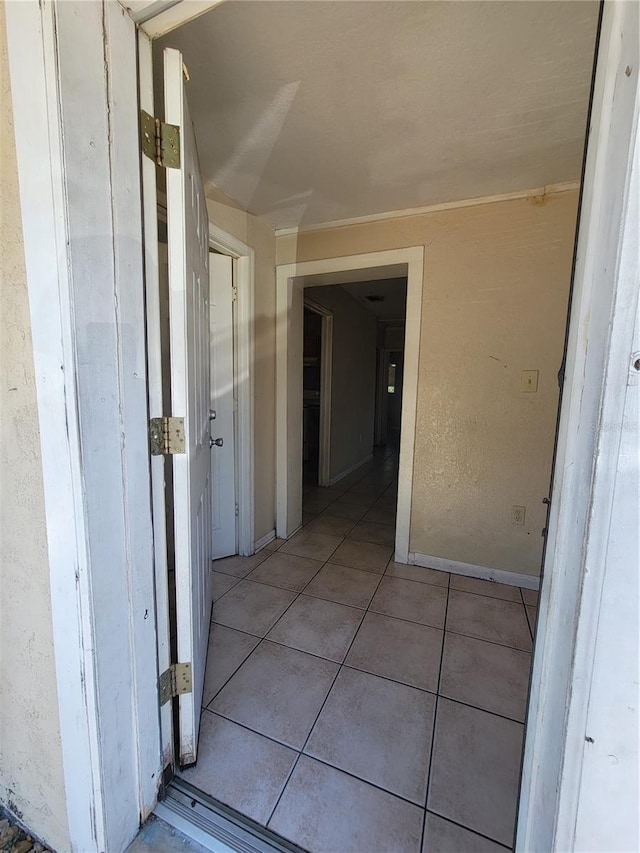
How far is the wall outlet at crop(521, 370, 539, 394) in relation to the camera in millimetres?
2096

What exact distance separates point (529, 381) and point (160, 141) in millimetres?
2104

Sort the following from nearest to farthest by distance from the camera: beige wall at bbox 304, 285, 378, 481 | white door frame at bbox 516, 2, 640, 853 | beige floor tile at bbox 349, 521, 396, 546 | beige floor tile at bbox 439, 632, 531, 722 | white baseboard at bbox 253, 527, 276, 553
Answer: white door frame at bbox 516, 2, 640, 853, beige floor tile at bbox 439, 632, 531, 722, white baseboard at bbox 253, 527, 276, 553, beige floor tile at bbox 349, 521, 396, 546, beige wall at bbox 304, 285, 378, 481

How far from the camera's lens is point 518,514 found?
220 centimetres

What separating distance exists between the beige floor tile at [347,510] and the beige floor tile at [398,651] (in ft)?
4.76

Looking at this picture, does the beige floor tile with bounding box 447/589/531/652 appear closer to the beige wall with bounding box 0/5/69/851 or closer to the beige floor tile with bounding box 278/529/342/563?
the beige floor tile with bounding box 278/529/342/563

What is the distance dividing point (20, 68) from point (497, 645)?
8.27 feet

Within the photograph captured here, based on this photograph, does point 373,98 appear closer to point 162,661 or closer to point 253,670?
point 162,661

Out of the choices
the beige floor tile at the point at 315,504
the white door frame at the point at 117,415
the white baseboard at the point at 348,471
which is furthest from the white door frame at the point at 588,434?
the white baseboard at the point at 348,471

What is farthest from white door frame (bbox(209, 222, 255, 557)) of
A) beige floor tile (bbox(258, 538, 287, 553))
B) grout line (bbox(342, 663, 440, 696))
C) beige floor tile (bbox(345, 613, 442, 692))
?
grout line (bbox(342, 663, 440, 696))

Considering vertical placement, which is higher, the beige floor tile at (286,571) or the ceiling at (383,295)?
the ceiling at (383,295)

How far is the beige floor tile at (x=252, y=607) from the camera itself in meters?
1.84

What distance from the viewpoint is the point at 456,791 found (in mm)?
1104

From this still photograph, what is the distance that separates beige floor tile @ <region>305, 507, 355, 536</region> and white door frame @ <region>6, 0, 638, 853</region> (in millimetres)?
2062

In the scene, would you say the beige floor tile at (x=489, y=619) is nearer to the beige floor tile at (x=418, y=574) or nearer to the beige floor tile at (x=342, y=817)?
the beige floor tile at (x=418, y=574)
